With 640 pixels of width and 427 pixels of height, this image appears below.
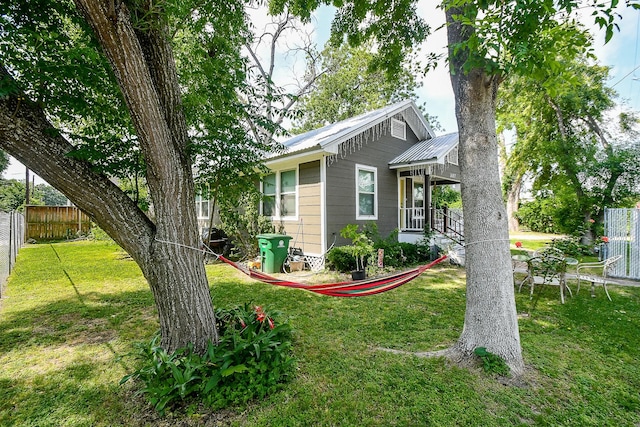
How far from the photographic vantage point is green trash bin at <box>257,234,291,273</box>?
6984 mm

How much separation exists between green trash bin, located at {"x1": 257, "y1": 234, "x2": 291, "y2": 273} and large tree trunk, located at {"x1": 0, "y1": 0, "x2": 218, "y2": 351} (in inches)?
171

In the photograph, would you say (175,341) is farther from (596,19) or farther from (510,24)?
(596,19)

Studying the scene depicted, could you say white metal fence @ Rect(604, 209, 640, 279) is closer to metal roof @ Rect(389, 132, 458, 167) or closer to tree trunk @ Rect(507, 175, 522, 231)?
metal roof @ Rect(389, 132, 458, 167)

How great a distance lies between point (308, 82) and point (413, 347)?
56.8 feet

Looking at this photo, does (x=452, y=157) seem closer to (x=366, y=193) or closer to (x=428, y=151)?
(x=428, y=151)

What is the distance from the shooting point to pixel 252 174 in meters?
3.46

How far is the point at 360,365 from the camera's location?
2787 mm

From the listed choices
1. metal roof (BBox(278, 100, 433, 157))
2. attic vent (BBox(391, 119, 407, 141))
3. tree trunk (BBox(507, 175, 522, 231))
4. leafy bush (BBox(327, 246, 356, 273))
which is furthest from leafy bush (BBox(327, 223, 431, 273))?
tree trunk (BBox(507, 175, 522, 231))

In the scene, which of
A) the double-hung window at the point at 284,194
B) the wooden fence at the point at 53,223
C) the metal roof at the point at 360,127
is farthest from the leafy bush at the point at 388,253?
the wooden fence at the point at 53,223

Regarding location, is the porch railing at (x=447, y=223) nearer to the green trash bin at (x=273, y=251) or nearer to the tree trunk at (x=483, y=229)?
the green trash bin at (x=273, y=251)

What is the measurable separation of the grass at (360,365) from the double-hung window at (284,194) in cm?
365

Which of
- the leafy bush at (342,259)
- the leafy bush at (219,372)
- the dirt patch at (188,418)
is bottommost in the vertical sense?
the dirt patch at (188,418)

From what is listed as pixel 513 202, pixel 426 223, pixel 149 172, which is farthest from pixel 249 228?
pixel 513 202

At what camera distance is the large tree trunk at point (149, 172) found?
1952mm
